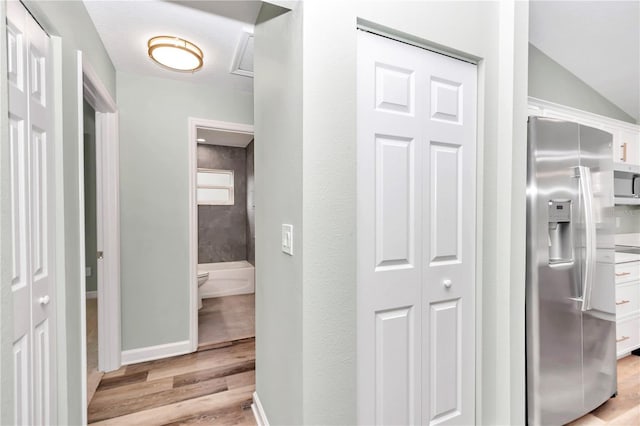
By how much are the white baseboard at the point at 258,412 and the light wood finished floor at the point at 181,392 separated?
0.12ft

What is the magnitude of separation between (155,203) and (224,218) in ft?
9.02

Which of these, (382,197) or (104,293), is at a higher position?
(382,197)

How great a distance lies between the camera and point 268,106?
1.54m

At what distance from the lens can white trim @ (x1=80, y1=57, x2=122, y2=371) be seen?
2.23 m

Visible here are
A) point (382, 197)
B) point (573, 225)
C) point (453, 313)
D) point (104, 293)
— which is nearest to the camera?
point (382, 197)

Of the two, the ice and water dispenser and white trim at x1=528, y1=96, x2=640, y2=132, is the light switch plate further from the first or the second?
white trim at x1=528, y1=96, x2=640, y2=132

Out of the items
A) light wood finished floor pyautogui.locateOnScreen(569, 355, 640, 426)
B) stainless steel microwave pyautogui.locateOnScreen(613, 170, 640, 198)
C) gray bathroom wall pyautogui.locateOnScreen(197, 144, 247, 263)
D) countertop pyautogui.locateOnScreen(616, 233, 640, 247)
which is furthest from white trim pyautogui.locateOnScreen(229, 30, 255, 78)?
countertop pyautogui.locateOnScreen(616, 233, 640, 247)

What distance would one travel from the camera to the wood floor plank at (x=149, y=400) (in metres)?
1.83

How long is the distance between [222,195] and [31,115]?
4.20 meters

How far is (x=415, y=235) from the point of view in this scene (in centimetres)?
139

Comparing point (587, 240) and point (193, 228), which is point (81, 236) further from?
point (587, 240)

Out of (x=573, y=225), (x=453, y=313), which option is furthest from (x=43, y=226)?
(x=573, y=225)

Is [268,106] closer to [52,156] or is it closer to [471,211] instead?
[52,156]

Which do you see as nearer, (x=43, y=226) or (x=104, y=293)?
(x=43, y=226)
